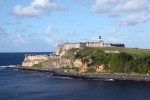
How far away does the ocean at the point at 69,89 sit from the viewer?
276 feet

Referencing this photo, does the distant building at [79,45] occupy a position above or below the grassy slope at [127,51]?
above

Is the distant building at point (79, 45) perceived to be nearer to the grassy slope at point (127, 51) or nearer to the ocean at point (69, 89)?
the grassy slope at point (127, 51)

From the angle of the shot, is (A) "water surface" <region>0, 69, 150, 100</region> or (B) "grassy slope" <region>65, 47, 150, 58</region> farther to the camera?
(B) "grassy slope" <region>65, 47, 150, 58</region>

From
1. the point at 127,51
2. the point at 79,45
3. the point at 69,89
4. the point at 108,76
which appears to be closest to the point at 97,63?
the point at 108,76

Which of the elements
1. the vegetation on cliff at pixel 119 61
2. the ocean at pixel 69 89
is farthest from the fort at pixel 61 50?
the ocean at pixel 69 89

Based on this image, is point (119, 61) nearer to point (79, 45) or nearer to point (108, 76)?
point (108, 76)

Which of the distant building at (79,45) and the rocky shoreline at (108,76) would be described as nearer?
the rocky shoreline at (108,76)

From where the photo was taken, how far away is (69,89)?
98.6 meters

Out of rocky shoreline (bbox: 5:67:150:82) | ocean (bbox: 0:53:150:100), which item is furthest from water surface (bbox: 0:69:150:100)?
rocky shoreline (bbox: 5:67:150:82)

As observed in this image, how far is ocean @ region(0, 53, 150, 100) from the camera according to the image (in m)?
84.2

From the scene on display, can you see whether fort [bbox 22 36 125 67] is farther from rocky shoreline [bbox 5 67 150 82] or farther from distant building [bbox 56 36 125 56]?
rocky shoreline [bbox 5 67 150 82]

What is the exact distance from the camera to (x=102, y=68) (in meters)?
130

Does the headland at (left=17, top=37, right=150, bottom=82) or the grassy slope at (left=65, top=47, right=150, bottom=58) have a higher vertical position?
the grassy slope at (left=65, top=47, right=150, bottom=58)

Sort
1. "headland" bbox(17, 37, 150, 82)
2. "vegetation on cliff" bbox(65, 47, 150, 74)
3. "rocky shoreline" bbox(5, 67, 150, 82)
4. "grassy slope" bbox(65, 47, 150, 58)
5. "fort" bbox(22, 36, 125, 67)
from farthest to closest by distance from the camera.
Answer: "fort" bbox(22, 36, 125, 67) → "grassy slope" bbox(65, 47, 150, 58) → "vegetation on cliff" bbox(65, 47, 150, 74) → "headland" bbox(17, 37, 150, 82) → "rocky shoreline" bbox(5, 67, 150, 82)
